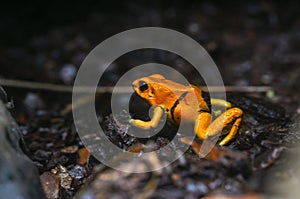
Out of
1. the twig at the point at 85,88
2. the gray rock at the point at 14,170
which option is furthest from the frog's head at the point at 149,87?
the gray rock at the point at 14,170

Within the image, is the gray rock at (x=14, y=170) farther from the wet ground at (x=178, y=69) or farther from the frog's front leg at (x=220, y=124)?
the frog's front leg at (x=220, y=124)

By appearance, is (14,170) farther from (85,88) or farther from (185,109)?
(85,88)

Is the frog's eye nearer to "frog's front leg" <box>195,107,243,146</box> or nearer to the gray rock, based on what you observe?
"frog's front leg" <box>195,107,243,146</box>

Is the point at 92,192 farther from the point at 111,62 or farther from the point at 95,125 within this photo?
the point at 111,62

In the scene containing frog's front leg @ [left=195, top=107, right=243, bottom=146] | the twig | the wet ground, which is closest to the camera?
the wet ground

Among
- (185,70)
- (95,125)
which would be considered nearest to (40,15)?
(185,70)

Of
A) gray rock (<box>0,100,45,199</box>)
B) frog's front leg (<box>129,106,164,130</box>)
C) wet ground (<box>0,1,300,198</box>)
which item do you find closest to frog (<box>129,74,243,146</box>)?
frog's front leg (<box>129,106,164,130</box>)
